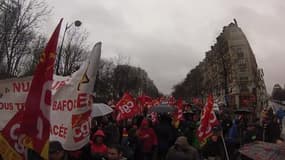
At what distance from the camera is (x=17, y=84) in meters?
4.81

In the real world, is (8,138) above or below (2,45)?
below

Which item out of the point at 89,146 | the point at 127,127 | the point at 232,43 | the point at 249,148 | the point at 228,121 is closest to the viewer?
the point at 249,148

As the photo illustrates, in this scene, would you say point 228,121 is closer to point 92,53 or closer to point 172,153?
point 172,153

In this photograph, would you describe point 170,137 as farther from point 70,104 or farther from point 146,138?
point 70,104

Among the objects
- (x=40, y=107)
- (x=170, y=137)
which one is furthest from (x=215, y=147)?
(x=40, y=107)

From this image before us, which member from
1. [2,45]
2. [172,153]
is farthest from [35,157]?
[2,45]

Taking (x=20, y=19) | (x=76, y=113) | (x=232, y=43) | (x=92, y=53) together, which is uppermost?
(x=232, y=43)

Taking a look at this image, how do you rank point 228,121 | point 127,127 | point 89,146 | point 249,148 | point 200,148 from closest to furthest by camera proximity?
point 249,148, point 89,146, point 200,148, point 127,127, point 228,121

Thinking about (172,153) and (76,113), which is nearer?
(76,113)

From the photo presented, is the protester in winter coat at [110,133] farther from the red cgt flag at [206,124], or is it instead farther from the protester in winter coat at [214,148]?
the protester in winter coat at [214,148]

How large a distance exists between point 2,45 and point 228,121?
15105mm

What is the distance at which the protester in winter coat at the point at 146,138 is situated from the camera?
11086 mm

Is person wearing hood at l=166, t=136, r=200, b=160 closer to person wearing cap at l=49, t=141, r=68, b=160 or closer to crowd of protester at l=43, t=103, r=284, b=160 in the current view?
crowd of protester at l=43, t=103, r=284, b=160

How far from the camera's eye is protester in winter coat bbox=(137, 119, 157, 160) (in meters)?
11.1
